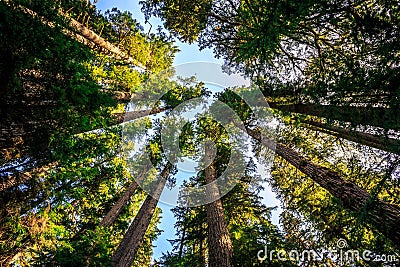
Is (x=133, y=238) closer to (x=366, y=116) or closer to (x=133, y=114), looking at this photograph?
(x=133, y=114)

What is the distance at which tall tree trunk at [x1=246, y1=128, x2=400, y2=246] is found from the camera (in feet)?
13.5

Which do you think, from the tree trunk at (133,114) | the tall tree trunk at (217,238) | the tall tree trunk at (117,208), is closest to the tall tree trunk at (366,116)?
the tall tree trunk at (217,238)

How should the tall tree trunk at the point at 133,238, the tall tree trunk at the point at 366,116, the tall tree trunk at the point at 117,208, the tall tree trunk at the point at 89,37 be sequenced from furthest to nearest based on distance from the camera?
the tall tree trunk at the point at 117,208
the tall tree trunk at the point at 89,37
the tall tree trunk at the point at 133,238
the tall tree trunk at the point at 366,116

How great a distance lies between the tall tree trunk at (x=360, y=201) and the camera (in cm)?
412

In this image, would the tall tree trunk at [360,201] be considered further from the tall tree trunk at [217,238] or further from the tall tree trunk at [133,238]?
the tall tree trunk at [133,238]

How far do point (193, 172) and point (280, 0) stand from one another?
10500mm

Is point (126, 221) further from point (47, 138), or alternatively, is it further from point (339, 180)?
point (339, 180)

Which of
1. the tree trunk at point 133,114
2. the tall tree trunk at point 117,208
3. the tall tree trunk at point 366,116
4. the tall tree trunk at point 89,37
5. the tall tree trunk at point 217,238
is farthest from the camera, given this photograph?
the tree trunk at point 133,114

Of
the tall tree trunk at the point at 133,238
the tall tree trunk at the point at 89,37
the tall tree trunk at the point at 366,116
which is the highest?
the tall tree trunk at the point at 89,37

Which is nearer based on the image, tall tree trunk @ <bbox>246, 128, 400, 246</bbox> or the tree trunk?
tall tree trunk @ <bbox>246, 128, 400, 246</bbox>

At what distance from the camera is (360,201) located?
16.4 ft

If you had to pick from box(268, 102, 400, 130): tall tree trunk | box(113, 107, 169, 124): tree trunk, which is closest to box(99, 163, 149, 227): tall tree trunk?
box(113, 107, 169, 124): tree trunk

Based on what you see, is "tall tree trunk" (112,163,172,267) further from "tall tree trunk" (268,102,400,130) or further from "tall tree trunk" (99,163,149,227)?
"tall tree trunk" (268,102,400,130)

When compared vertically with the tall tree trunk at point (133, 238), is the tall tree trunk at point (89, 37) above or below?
above
